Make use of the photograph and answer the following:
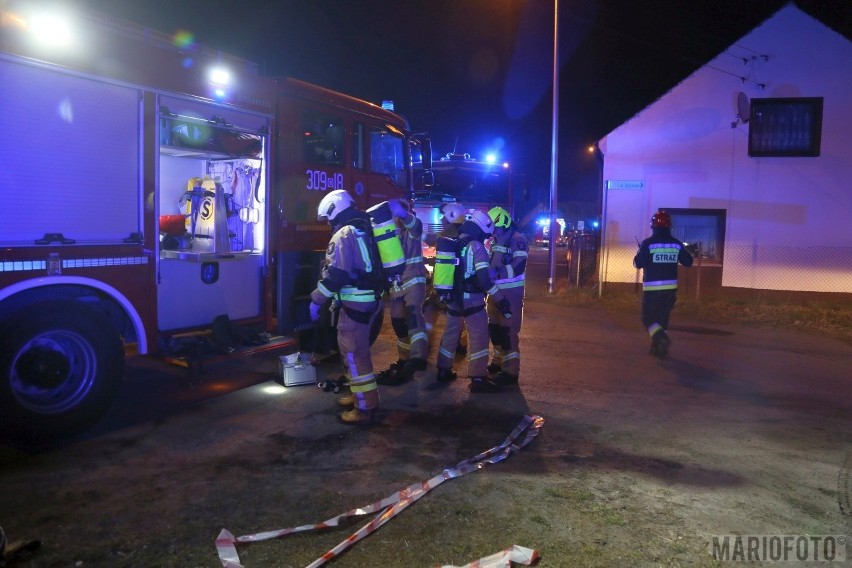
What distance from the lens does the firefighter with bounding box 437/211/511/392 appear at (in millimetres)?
6500

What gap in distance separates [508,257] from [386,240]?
1920mm

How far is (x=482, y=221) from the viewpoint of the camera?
6.66 meters

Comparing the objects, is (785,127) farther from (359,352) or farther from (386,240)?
(359,352)

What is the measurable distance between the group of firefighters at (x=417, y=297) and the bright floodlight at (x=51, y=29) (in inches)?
87.3

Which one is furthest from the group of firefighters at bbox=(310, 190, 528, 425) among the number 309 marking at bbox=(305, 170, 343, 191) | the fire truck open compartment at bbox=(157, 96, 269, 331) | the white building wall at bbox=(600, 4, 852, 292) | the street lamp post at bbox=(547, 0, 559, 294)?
the white building wall at bbox=(600, 4, 852, 292)

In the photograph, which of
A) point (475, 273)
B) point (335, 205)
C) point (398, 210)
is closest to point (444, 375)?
point (475, 273)

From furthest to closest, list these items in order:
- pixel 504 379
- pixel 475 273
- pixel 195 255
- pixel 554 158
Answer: pixel 554 158 → pixel 504 379 → pixel 475 273 → pixel 195 255

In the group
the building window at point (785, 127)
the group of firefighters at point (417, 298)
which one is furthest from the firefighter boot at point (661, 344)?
the building window at point (785, 127)

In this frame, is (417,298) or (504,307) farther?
(417,298)

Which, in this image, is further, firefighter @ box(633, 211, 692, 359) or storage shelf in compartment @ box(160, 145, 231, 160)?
firefighter @ box(633, 211, 692, 359)

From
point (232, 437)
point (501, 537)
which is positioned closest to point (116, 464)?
point (232, 437)

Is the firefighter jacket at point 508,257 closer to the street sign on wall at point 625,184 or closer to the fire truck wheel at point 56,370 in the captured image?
the fire truck wheel at point 56,370

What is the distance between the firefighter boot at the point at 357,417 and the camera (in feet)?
18.3

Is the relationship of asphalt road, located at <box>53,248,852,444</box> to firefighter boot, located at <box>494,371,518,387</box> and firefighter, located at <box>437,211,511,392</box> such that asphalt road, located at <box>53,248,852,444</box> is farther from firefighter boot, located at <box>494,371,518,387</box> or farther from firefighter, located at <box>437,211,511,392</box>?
firefighter, located at <box>437,211,511,392</box>
